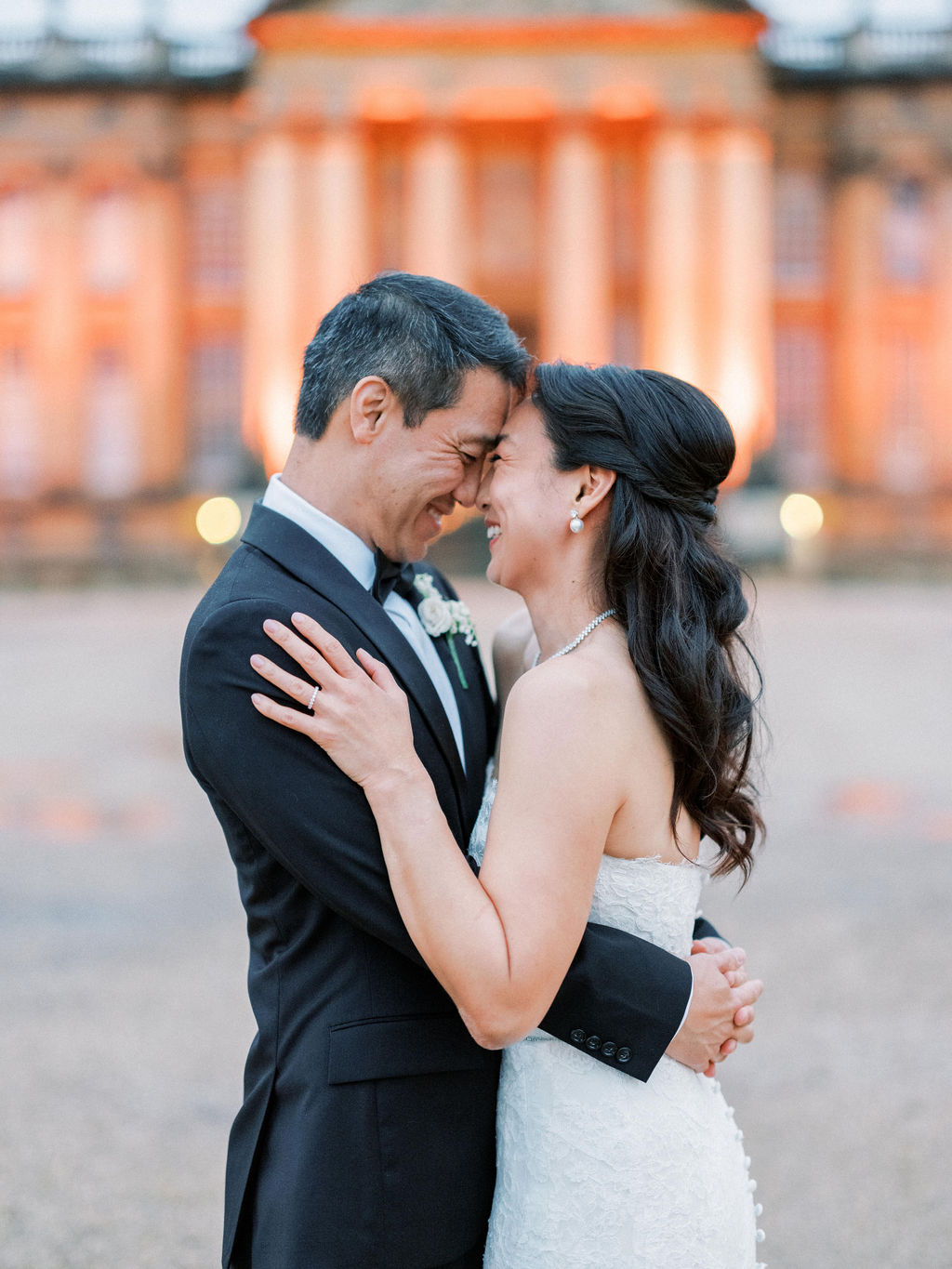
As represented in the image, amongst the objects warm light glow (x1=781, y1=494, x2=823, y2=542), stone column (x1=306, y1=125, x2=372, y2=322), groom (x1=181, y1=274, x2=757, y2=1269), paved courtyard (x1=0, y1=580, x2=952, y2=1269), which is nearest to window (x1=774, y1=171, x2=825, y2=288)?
warm light glow (x1=781, y1=494, x2=823, y2=542)

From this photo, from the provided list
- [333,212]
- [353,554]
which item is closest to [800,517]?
[333,212]

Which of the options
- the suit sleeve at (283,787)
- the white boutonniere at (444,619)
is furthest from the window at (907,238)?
the suit sleeve at (283,787)

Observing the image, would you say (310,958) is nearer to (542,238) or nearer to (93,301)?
(542,238)

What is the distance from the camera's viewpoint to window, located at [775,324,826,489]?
3616 cm

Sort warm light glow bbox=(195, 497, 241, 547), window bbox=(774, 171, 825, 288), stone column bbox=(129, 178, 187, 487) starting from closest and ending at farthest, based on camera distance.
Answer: warm light glow bbox=(195, 497, 241, 547) → window bbox=(774, 171, 825, 288) → stone column bbox=(129, 178, 187, 487)

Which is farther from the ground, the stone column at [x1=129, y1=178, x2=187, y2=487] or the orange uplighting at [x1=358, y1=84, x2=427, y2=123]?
the orange uplighting at [x1=358, y1=84, x2=427, y2=123]

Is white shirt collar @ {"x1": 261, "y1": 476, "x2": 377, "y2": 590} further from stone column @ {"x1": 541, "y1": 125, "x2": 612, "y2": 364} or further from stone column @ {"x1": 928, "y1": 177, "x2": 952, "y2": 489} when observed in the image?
stone column @ {"x1": 928, "y1": 177, "x2": 952, "y2": 489}

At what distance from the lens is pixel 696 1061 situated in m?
2.06

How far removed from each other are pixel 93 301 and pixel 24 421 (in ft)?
13.5

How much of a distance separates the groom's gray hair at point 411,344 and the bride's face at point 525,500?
11 cm

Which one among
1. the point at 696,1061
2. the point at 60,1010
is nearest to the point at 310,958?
the point at 696,1061

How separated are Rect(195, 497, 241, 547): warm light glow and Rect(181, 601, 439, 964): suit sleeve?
93.2 ft

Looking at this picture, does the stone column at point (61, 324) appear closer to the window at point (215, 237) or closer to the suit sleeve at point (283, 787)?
the window at point (215, 237)

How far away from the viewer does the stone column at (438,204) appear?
3222 centimetres
